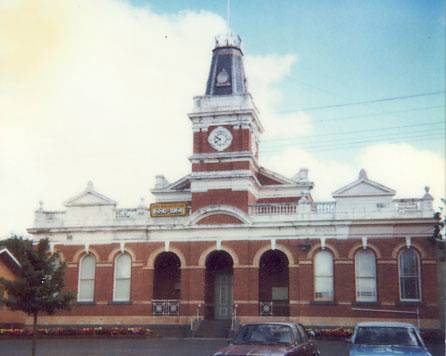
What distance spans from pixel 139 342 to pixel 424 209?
17.1 metres

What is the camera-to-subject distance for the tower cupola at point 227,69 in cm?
3962

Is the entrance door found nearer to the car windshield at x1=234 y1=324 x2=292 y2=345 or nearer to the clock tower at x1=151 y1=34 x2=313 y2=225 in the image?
the clock tower at x1=151 y1=34 x2=313 y2=225

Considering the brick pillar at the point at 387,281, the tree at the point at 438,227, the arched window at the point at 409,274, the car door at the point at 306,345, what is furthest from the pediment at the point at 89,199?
the car door at the point at 306,345

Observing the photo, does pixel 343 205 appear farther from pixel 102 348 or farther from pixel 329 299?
pixel 102 348

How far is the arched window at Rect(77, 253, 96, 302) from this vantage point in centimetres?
3825

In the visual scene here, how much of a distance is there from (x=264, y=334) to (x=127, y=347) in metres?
13.8

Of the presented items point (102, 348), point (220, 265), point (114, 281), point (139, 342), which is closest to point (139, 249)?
point (114, 281)

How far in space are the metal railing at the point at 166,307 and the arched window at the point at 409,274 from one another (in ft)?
42.7

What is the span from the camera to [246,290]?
35.8 meters

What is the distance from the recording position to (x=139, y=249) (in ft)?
125

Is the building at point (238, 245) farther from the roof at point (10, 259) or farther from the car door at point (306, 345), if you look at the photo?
the car door at point (306, 345)

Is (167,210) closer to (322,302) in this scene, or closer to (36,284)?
(322,302)

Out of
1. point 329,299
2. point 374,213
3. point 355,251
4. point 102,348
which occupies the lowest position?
point 102,348

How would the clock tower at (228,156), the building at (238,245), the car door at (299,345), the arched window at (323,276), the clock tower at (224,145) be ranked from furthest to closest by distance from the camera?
the clock tower at (224,145) < the clock tower at (228,156) < the arched window at (323,276) < the building at (238,245) < the car door at (299,345)
